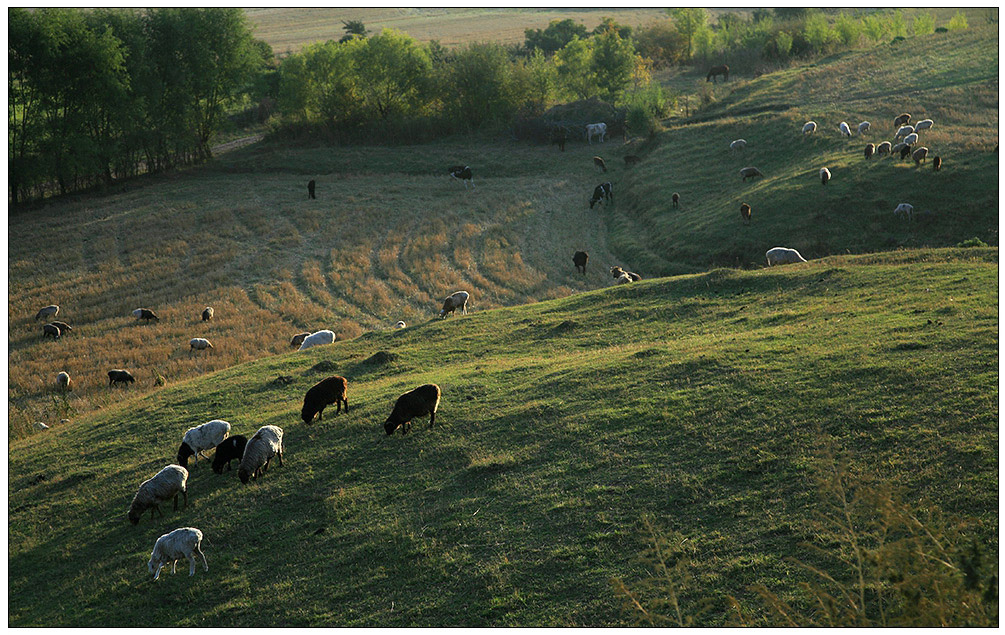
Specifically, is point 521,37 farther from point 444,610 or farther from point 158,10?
point 444,610

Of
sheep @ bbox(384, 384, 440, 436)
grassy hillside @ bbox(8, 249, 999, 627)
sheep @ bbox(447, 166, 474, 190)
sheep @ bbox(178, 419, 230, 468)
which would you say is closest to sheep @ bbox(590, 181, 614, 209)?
sheep @ bbox(447, 166, 474, 190)

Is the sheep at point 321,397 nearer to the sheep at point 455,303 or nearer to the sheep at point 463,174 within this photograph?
the sheep at point 455,303

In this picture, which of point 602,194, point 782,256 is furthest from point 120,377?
point 602,194

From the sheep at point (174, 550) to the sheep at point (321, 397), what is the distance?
15.9 ft

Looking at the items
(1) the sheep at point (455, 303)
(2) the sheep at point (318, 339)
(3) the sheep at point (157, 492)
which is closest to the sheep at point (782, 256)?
(1) the sheep at point (455, 303)

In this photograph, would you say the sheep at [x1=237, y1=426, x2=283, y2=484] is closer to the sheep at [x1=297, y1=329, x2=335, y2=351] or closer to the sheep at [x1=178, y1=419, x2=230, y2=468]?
the sheep at [x1=178, y1=419, x2=230, y2=468]

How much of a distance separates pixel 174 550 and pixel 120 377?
53.9 ft

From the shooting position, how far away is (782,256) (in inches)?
1172

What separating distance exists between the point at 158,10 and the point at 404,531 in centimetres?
6595

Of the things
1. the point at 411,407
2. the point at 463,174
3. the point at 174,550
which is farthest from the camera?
the point at 463,174

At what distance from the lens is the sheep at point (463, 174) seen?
192 feet

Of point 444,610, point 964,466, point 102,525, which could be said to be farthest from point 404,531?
point 964,466

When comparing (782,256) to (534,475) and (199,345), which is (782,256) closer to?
(534,475)

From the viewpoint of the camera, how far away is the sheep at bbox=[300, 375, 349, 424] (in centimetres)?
1694
